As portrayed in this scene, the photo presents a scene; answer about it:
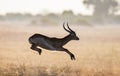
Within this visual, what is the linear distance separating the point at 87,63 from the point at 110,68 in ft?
6.77

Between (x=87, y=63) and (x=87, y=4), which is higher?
(x=87, y=4)

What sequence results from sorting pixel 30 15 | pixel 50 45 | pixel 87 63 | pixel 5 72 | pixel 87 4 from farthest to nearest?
pixel 30 15 < pixel 87 4 < pixel 87 63 < pixel 5 72 < pixel 50 45

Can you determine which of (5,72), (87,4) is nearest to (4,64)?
(5,72)

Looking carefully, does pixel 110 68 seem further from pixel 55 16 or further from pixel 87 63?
pixel 55 16

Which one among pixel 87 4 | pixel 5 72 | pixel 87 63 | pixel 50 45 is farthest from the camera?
pixel 87 4

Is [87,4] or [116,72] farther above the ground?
[87,4]

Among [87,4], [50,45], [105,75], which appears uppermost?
[87,4]

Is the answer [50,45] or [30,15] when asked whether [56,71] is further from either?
[30,15]

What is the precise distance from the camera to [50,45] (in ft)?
40.7

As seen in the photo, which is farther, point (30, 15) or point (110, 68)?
point (30, 15)

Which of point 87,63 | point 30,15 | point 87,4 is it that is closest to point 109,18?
point 87,4

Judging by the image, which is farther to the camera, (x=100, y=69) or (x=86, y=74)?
(x=100, y=69)

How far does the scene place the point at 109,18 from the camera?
322ft

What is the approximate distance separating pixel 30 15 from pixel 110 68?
308 feet
